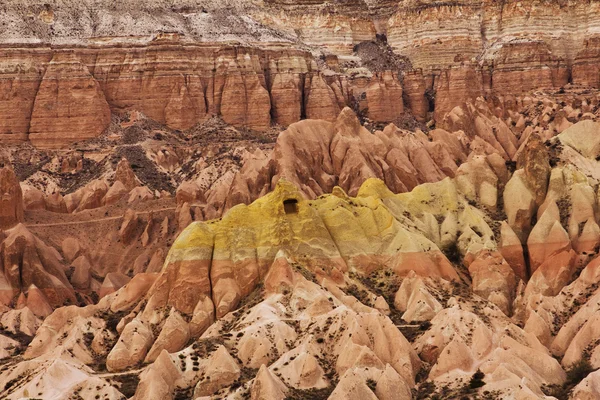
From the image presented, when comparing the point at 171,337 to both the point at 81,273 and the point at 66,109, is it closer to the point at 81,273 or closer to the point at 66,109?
the point at 81,273

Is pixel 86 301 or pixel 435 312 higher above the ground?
pixel 435 312

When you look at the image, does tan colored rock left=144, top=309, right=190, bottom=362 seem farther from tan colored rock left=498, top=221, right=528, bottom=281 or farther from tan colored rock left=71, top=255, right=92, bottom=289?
tan colored rock left=71, top=255, right=92, bottom=289

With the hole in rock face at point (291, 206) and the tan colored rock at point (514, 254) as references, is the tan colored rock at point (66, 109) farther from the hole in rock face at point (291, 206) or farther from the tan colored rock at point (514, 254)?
the tan colored rock at point (514, 254)

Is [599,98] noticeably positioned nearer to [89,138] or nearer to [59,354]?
[89,138]

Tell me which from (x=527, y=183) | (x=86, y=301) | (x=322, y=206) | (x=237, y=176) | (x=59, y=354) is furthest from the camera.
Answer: (x=237, y=176)

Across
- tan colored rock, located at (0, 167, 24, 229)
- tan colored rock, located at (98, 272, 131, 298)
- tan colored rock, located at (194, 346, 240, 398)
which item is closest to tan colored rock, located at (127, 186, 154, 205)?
tan colored rock, located at (0, 167, 24, 229)

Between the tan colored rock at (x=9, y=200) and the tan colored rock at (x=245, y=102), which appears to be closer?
the tan colored rock at (x=9, y=200)

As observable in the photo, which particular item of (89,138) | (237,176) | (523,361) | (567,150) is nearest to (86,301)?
(237,176)

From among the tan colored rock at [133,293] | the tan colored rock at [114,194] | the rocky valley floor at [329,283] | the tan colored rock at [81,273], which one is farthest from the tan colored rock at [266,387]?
the tan colored rock at [114,194]

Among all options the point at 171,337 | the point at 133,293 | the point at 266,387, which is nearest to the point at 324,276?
the point at 171,337
